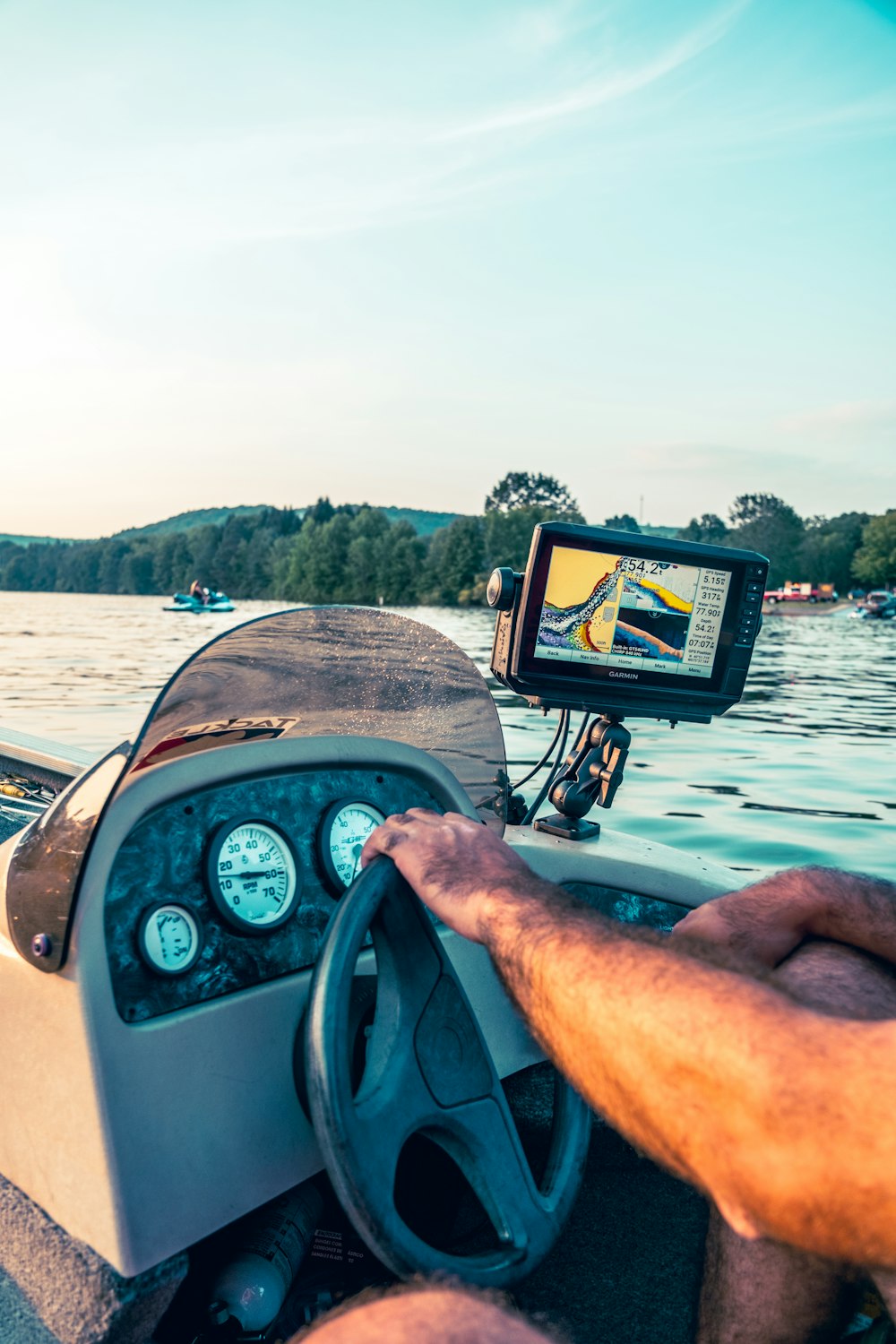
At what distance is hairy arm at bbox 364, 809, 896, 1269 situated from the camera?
83cm

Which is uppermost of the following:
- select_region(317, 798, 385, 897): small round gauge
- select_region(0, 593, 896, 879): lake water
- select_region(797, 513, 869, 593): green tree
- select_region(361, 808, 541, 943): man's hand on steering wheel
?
select_region(797, 513, 869, 593): green tree

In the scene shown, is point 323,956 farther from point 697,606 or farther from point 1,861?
point 697,606

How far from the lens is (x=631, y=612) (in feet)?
8.11

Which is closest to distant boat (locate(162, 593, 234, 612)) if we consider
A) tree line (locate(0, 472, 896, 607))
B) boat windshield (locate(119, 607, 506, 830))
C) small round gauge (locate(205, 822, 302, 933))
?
tree line (locate(0, 472, 896, 607))

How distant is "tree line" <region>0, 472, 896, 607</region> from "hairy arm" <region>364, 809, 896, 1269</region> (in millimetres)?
56961

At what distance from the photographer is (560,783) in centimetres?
269

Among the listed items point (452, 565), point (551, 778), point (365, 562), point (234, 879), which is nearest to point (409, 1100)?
point (234, 879)

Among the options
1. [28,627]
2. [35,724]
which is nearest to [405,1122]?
[35,724]

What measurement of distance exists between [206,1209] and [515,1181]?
18.0 inches

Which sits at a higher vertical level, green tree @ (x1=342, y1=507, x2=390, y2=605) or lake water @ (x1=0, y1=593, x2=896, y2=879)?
green tree @ (x1=342, y1=507, x2=390, y2=605)

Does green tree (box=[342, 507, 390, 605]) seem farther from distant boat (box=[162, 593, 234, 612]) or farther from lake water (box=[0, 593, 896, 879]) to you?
lake water (box=[0, 593, 896, 879])

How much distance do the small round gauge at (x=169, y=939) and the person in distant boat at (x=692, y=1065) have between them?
431 mm

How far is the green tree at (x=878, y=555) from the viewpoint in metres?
91.8

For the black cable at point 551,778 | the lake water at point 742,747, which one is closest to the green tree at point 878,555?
the lake water at point 742,747
